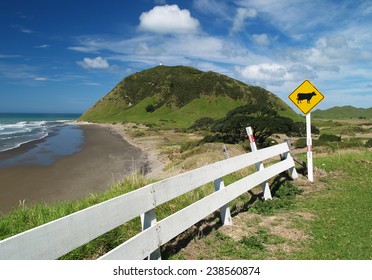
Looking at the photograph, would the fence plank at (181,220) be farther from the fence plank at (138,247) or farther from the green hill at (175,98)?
the green hill at (175,98)

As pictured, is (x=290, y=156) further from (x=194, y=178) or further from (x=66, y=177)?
(x=66, y=177)

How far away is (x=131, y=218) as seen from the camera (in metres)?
3.93

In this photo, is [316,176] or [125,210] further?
[316,176]

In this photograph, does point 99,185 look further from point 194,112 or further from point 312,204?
point 194,112

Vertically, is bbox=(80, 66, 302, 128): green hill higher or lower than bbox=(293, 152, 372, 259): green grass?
higher

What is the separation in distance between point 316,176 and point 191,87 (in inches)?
4544

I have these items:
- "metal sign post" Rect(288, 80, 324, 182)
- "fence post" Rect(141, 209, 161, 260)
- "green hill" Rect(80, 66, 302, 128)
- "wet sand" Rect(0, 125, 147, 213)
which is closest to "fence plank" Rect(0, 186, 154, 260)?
"fence post" Rect(141, 209, 161, 260)

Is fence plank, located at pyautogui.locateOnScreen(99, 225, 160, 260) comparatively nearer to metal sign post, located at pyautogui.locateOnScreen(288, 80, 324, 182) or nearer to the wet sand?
metal sign post, located at pyautogui.locateOnScreen(288, 80, 324, 182)

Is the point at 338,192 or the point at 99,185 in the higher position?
the point at 338,192

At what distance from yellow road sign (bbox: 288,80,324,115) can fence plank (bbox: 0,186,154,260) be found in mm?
7288

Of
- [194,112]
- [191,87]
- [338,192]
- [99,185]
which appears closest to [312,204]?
[338,192]

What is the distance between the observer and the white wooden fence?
2.83 meters

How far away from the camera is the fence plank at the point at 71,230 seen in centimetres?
270
